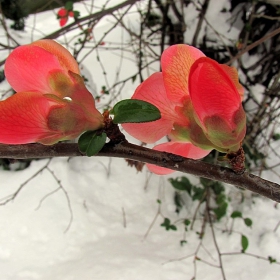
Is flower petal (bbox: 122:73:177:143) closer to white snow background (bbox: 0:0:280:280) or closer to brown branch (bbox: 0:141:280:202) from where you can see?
brown branch (bbox: 0:141:280:202)

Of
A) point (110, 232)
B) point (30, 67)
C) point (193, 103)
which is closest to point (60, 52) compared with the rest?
point (30, 67)

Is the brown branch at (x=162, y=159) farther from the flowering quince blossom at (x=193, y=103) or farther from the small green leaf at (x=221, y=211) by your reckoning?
the small green leaf at (x=221, y=211)

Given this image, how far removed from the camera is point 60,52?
12.7 inches

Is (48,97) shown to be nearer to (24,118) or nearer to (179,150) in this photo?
(24,118)

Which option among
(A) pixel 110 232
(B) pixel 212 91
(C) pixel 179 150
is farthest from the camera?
(A) pixel 110 232

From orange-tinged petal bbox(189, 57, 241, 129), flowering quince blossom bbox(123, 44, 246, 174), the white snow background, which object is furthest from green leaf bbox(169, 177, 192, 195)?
orange-tinged petal bbox(189, 57, 241, 129)

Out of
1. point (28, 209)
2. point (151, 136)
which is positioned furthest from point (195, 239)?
point (151, 136)

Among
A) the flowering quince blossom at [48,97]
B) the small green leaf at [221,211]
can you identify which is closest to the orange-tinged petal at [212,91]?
the flowering quince blossom at [48,97]

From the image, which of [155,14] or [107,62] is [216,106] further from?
[107,62]

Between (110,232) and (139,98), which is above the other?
(110,232)

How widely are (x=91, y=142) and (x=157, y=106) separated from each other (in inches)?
3.1

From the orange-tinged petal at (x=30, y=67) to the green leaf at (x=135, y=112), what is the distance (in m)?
0.07

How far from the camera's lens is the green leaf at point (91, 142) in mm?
307

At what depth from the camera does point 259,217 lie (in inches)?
64.9
